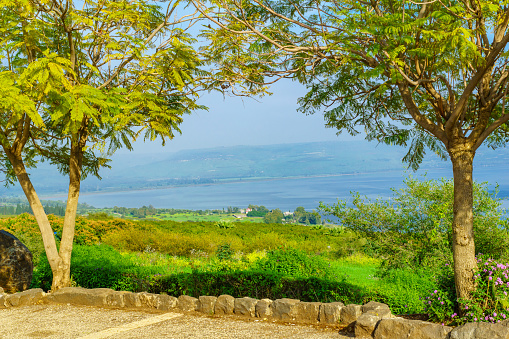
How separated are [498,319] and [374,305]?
1.32 m

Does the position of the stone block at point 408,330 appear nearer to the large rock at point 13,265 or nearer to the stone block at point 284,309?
the stone block at point 284,309

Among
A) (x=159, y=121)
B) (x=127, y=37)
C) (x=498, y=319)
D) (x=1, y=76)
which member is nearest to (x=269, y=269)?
(x=159, y=121)

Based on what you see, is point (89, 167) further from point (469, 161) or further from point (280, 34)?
point (469, 161)

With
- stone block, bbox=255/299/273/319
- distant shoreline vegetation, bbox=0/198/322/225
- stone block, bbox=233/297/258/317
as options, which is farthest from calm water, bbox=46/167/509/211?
stone block, bbox=255/299/273/319

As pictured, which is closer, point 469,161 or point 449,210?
point 469,161

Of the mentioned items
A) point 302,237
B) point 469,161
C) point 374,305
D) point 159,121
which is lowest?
point 302,237

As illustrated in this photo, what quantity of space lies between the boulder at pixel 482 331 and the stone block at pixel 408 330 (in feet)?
0.42

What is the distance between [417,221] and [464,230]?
121 inches

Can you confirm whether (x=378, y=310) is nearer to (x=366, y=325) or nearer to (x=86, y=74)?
(x=366, y=325)

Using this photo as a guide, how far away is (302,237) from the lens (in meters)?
17.3

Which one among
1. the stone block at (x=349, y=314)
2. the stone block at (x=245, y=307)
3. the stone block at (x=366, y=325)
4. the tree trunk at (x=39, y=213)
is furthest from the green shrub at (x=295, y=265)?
the tree trunk at (x=39, y=213)

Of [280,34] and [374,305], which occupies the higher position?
[280,34]

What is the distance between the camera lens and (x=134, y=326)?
222 inches

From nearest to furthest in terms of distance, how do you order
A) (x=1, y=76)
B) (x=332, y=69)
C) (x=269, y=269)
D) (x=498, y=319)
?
(x=498, y=319)
(x=1, y=76)
(x=332, y=69)
(x=269, y=269)
